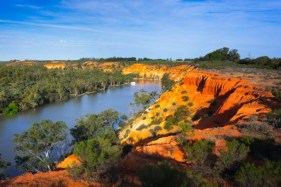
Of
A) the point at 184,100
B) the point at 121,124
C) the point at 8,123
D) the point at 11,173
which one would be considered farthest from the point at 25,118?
the point at 184,100

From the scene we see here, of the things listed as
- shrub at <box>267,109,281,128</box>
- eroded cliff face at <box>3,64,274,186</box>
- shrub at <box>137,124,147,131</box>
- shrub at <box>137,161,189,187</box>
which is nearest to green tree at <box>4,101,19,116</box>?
eroded cliff face at <box>3,64,274,186</box>

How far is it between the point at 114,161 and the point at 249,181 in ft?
20.7

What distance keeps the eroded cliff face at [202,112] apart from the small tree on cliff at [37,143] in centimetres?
722

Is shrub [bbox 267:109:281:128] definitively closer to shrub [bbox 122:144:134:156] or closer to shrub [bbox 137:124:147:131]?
shrub [bbox 122:144:134:156]

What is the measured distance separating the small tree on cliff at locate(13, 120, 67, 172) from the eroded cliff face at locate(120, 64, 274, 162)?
7.22m

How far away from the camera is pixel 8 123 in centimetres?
4566

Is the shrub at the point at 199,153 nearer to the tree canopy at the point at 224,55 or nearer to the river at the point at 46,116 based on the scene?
the river at the point at 46,116

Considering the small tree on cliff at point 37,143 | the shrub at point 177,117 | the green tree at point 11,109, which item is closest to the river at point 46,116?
the green tree at point 11,109

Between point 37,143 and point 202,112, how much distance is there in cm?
1707

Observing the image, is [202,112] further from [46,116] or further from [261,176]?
[46,116]

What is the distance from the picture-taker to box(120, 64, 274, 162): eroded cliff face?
15.1 metres

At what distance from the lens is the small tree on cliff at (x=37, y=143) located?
23484 mm

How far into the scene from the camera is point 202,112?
31.4 m

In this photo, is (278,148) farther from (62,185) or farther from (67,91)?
(67,91)
